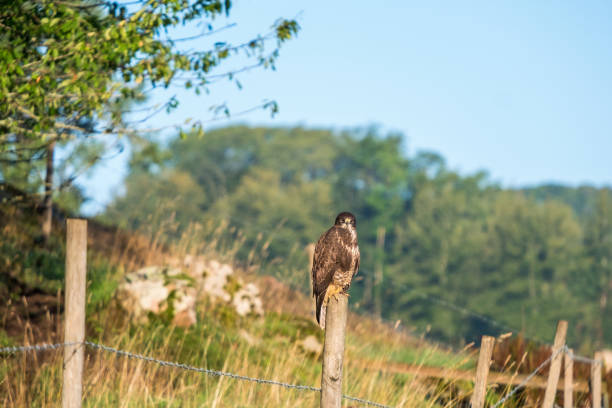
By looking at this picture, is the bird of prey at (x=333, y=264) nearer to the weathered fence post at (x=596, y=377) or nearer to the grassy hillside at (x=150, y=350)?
the grassy hillside at (x=150, y=350)

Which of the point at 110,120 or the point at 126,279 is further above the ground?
the point at 110,120

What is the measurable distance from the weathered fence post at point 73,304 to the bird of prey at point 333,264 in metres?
1.65

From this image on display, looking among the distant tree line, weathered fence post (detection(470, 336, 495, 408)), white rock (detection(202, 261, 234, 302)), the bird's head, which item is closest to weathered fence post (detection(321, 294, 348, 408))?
the bird's head

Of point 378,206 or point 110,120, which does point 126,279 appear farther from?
point 378,206

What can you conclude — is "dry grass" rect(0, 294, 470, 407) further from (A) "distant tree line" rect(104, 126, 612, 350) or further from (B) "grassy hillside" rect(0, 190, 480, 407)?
(A) "distant tree line" rect(104, 126, 612, 350)

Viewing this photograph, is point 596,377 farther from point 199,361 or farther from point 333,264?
point 333,264

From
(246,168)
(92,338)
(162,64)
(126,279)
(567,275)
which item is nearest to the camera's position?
(162,64)

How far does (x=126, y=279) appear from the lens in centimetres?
872

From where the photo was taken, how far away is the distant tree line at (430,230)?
5106 cm

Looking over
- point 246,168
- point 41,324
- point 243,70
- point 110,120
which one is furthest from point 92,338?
point 246,168

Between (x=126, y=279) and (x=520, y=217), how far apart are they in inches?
2098

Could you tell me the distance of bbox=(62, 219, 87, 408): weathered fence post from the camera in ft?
11.2

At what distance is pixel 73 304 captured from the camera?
3.41 metres

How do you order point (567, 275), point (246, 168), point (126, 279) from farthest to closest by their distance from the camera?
1. point (246, 168)
2. point (567, 275)
3. point (126, 279)
